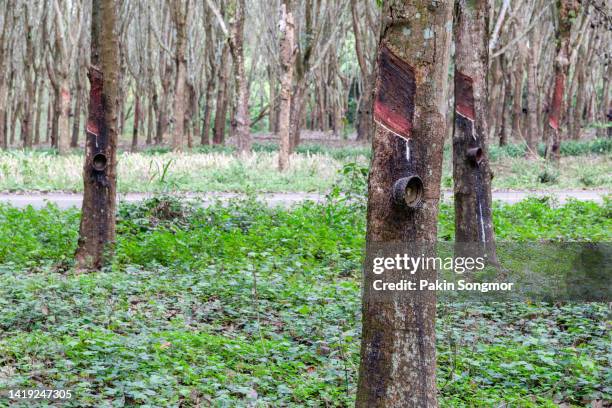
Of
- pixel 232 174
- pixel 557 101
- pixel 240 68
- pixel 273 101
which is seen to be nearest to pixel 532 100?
pixel 557 101

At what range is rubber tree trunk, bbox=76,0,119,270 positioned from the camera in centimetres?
848

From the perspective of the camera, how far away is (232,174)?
727 inches

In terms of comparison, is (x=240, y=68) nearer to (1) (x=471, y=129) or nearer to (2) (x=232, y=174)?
(2) (x=232, y=174)

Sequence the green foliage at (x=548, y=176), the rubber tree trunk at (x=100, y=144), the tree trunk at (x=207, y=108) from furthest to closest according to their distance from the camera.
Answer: the tree trunk at (x=207, y=108) → the green foliage at (x=548, y=176) → the rubber tree trunk at (x=100, y=144)

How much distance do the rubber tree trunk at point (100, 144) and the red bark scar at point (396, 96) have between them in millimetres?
5363

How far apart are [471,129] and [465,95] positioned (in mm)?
340

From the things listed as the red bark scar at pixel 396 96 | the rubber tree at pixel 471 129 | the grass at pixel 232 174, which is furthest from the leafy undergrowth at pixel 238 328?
the grass at pixel 232 174

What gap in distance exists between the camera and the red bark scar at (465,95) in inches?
307

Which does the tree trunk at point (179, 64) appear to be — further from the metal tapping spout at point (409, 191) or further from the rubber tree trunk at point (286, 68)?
the metal tapping spout at point (409, 191)

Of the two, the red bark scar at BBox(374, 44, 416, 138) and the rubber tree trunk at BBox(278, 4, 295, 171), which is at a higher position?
the rubber tree trunk at BBox(278, 4, 295, 171)

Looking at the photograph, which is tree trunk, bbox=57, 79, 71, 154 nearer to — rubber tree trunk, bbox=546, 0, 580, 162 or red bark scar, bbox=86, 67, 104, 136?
rubber tree trunk, bbox=546, 0, 580, 162

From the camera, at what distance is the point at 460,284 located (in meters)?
7.99

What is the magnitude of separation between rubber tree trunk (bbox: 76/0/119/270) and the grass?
582cm

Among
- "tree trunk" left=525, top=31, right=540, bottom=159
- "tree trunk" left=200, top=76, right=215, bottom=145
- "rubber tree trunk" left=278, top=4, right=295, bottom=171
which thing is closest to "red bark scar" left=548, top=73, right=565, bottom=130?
"tree trunk" left=525, top=31, right=540, bottom=159
